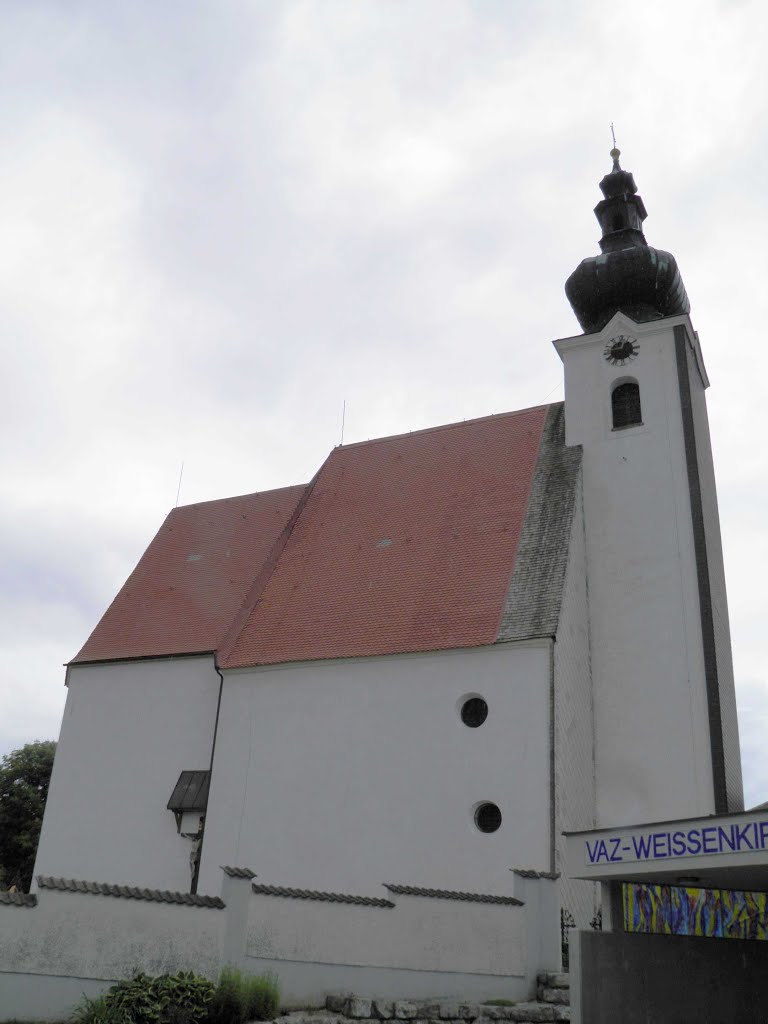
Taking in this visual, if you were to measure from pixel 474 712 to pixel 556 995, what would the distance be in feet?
14.6

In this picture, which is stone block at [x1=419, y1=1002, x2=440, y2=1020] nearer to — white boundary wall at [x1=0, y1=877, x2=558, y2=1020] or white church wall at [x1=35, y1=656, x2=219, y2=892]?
white boundary wall at [x1=0, y1=877, x2=558, y2=1020]

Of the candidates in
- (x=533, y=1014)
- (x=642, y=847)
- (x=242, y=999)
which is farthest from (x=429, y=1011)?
(x=642, y=847)

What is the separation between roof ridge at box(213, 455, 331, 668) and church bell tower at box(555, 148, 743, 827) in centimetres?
591

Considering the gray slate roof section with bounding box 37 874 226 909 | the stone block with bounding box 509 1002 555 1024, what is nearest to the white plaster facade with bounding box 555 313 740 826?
the stone block with bounding box 509 1002 555 1024

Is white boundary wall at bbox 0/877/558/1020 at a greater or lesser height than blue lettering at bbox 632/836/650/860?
lesser

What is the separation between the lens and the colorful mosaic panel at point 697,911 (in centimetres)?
927

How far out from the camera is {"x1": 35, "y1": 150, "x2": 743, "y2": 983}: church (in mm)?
15023

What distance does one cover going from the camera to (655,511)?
17.6 m

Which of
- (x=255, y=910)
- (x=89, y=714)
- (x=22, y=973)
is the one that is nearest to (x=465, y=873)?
(x=255, y=910)

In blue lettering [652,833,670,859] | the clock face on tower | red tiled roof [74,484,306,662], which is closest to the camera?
blue lettering [652,833,670,859]

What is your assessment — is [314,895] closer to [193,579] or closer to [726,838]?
[726,838]

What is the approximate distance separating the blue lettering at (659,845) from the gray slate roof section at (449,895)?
4585mm

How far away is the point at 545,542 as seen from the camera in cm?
1695

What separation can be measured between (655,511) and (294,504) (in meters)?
7.73
